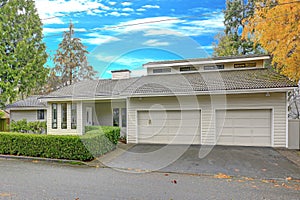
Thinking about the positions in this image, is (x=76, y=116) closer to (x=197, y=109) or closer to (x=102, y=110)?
(x=102, y=110)

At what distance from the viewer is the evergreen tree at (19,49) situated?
46.7ft

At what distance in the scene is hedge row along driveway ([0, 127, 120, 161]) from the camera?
24.2 feet

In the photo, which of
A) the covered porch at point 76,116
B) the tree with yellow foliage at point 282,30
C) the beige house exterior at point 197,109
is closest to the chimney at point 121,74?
the beige house exterior at point 197,109

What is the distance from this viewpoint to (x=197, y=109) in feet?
33.4

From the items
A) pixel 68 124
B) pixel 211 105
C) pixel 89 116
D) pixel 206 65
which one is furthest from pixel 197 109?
pixel 68 124

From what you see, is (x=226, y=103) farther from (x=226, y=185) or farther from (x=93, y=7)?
(x=93, y=7)

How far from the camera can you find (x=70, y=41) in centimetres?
2620

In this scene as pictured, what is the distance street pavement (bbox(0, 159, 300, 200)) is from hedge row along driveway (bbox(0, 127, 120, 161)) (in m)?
0.99

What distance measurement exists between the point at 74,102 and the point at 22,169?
606cm

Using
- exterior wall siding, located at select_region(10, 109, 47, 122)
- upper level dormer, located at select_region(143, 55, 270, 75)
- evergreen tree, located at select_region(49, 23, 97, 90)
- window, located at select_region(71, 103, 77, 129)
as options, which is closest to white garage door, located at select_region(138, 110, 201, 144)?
window, located at select_region(71, 103, 77, 129)

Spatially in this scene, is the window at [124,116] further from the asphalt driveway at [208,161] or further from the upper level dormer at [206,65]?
the upper level dormer at [206,65]

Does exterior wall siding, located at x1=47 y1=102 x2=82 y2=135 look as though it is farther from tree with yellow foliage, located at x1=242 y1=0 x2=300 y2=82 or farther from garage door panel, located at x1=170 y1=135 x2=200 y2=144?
tree with yellow foliage, located at x1=242 y1=0 x2=300 y2=82

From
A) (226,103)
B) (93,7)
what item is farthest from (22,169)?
(226,103)

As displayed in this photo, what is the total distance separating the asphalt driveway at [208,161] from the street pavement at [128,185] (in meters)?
0.50
